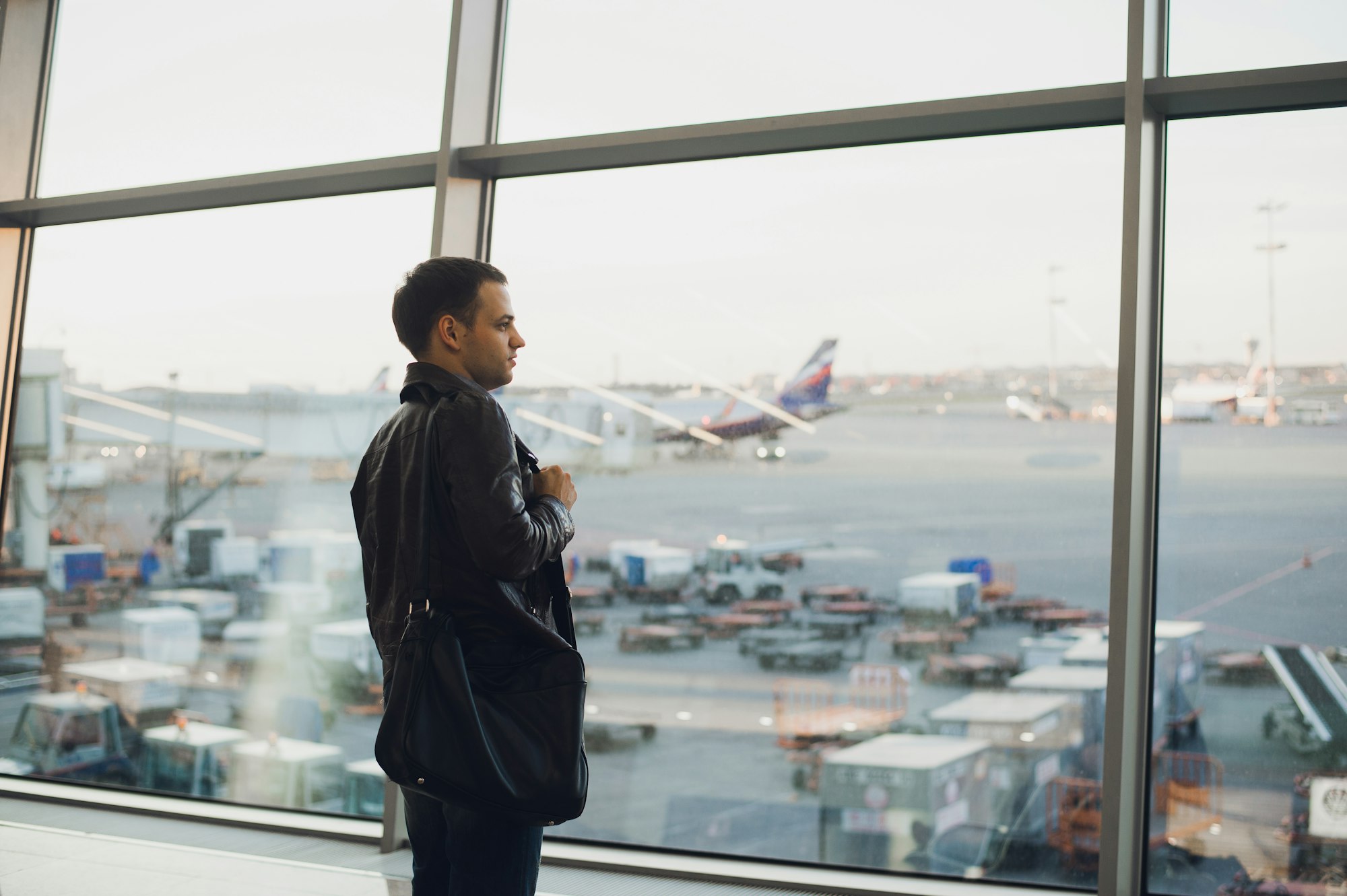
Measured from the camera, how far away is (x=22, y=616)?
337 cm

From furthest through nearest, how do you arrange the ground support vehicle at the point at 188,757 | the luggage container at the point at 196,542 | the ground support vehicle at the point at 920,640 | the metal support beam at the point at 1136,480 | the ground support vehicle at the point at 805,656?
1. the luggage container at the point at 196,542
2. the ground support vehicle at the point at 188,757
3. the ground support vehicle at the point at 805,656
4. the ground support vehicle at the point at 920,640
5. the metal support beam at the point at 1136,480

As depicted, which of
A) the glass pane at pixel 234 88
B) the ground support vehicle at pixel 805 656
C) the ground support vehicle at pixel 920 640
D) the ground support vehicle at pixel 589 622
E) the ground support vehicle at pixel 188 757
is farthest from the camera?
the ground support vehicle at pixel 188 757

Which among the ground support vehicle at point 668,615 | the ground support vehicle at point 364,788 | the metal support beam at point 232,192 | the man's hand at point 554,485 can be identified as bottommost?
the ground support vehicle at point 364,788

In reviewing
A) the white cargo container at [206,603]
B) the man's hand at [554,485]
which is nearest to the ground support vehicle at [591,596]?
the white cargo container at [206,603]

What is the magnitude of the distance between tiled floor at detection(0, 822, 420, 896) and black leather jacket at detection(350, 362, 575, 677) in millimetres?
1242

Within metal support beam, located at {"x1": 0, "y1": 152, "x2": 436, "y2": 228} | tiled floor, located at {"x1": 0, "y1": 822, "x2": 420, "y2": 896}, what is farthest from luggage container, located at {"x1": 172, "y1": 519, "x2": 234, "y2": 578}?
metal support beam, located at {"x1": 0, "y1": 152, "x2": 436, "y2": 228}

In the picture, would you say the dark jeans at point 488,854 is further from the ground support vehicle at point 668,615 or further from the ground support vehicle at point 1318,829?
the ground support vehicle at point 1318,829

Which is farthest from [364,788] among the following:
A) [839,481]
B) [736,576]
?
[839,481]

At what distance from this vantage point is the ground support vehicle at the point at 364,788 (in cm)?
283

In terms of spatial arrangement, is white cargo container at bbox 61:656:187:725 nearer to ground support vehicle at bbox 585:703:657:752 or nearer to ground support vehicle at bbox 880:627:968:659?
ground support vehicle at bbox 585:703:657:752

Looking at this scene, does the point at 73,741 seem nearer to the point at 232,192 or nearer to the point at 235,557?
the point at 235,557

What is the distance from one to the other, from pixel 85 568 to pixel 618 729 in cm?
181

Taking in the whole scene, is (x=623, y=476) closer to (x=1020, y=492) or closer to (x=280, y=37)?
(x=1020, y=492)

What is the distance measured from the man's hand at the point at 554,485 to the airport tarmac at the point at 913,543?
49.3 inches
